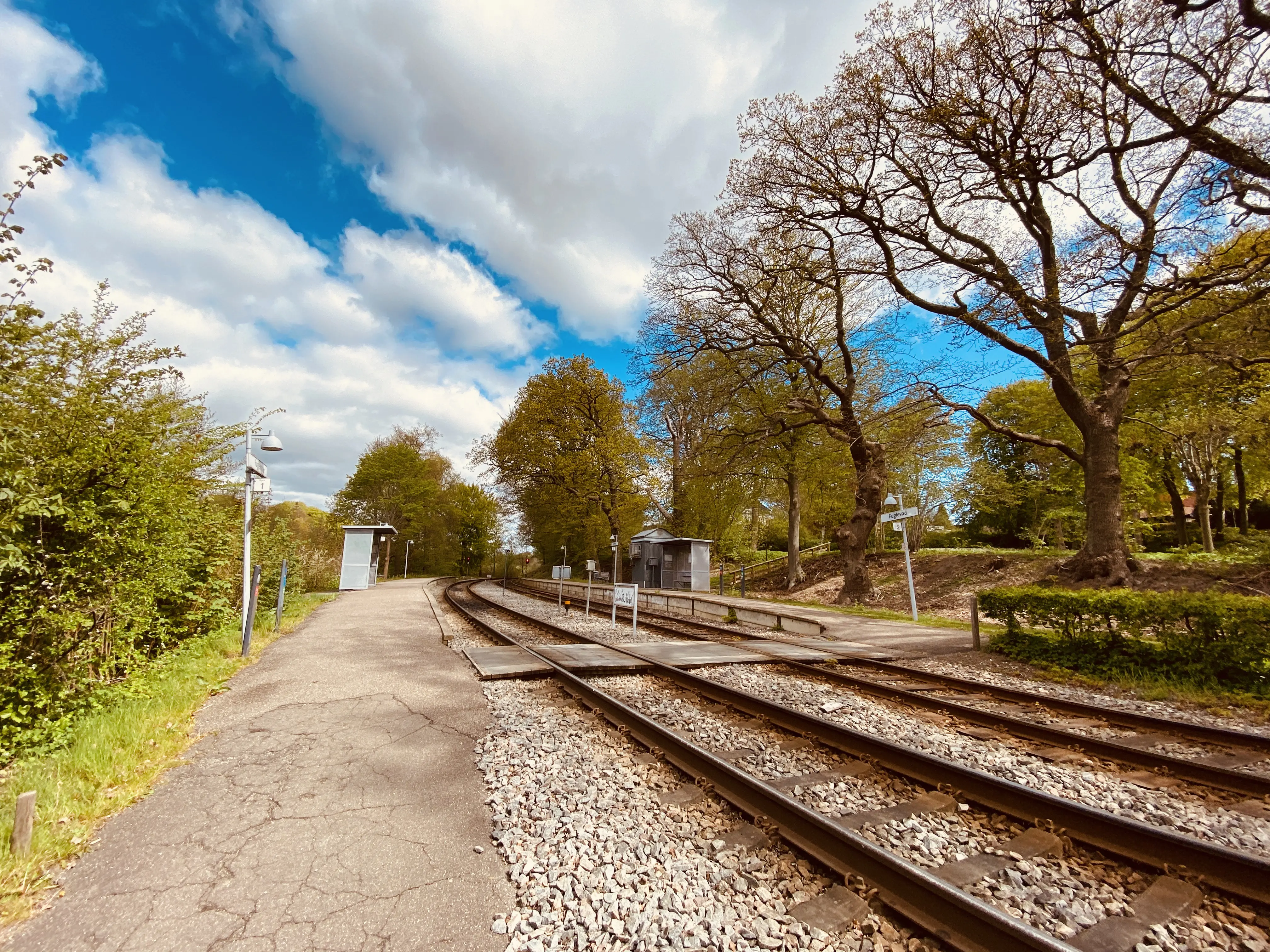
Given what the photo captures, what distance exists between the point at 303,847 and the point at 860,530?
57.2ft

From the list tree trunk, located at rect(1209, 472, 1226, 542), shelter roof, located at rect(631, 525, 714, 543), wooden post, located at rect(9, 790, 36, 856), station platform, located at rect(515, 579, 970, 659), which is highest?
→ tree trunk, located at rect(1209, 472, 1226, 542)

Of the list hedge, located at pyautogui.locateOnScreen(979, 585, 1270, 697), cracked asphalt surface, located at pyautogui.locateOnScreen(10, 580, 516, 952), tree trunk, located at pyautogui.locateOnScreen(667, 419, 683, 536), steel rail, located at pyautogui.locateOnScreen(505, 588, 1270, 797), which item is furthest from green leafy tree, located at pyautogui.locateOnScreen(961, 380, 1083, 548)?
cracked asphalt surface, located at pyautogui.locateOnScreen(10, 580, 516, 952)

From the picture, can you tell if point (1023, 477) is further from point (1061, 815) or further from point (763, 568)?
point (1061, 815)

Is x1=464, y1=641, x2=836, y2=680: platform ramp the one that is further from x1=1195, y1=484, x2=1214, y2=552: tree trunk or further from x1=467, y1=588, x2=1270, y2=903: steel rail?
x1=1195, y1=484, x2=1214, y2=552: tree trunk

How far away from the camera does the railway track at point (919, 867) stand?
92.2 inches

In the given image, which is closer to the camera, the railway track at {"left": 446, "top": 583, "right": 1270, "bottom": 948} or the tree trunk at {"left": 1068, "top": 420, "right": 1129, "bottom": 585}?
the railway track at {"left": 446, "top": 583, "right": 1270, "bottom": 948}

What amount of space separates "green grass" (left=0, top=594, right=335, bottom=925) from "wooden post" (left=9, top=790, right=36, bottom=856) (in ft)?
0.11

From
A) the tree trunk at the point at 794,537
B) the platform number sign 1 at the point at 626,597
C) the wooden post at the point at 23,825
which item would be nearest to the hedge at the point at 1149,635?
the platform number sign 1 at the point at 626,597

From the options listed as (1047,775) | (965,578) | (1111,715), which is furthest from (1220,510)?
(1047,775)

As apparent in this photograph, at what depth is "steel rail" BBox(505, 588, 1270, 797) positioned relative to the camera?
3.99 meters

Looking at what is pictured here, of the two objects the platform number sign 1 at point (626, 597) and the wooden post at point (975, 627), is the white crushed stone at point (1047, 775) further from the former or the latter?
the platform number sign 1 at point (626, 597)

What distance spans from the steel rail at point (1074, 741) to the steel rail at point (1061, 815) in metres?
1.30

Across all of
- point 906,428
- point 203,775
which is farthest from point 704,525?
point 203,775

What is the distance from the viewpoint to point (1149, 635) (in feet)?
27.9
